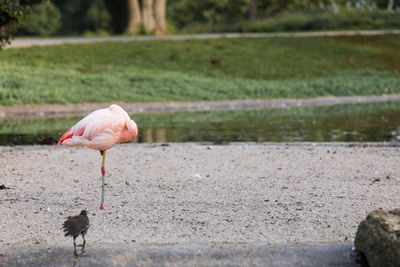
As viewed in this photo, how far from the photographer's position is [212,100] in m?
19.1

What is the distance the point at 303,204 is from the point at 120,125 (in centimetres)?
201

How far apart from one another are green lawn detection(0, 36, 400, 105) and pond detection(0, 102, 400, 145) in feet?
6.91

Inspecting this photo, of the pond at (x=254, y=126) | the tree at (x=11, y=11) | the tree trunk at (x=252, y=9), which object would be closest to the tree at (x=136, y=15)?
the tree trunk at (x=252, y=9)

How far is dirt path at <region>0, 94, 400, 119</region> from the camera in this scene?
55.2 feet

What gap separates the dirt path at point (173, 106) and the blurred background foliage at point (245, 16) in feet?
30.0

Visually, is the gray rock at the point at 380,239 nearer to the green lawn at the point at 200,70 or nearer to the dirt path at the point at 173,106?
the dirt path at the point at 173,106

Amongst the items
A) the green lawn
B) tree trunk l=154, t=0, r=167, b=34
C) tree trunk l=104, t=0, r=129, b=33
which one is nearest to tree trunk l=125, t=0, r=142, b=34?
tree trunk l=104, t=0, r=129, b=33

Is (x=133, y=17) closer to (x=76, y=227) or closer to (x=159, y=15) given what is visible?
(x=159, y=15)

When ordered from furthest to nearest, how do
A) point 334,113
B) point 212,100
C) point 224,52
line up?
1. point 224,52
2. point 212,100
3. point 334,113

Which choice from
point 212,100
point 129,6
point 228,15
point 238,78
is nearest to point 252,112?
point 212,100

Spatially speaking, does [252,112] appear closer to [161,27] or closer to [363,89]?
[363,89]

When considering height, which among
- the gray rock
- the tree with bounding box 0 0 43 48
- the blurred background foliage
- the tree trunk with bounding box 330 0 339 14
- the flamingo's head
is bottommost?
the blurred background foliage

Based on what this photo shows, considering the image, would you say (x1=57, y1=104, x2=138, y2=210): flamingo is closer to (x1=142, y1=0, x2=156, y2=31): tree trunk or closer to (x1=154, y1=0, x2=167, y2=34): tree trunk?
(x1=142, y1=0, x2=156, y2=31): tree trunk

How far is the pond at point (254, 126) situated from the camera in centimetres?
1223
